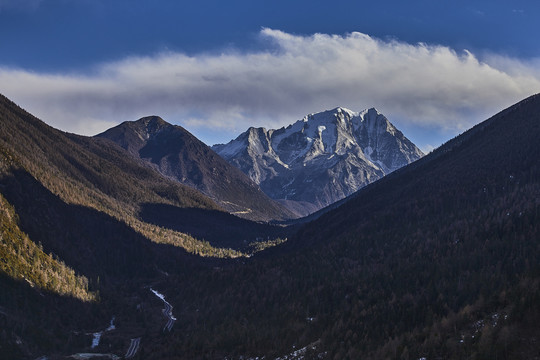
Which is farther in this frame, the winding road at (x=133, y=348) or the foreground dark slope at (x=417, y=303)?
the winding road at (x=133, y=348)

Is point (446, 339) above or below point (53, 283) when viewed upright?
below

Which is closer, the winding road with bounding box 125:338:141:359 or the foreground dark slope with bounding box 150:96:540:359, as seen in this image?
the foreground dark slope with bounding box 150:96:540:359

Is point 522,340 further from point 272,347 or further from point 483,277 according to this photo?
point 272,347

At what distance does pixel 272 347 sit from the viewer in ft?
Answer: 397

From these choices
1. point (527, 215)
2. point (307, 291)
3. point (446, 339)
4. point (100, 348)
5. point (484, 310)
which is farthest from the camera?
point (307, 291)

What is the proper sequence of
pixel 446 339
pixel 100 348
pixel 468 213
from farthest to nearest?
pixel 468 213 < pixel 100 348 < pixel 446 339

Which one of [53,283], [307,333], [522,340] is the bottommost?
[307,333]

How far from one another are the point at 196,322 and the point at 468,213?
386ft

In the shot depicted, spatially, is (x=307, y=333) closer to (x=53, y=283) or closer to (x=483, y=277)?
(x=483, y=277)

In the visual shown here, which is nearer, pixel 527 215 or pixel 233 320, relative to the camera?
pixel 527 215

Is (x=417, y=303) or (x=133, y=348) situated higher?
(x=133, y=348)

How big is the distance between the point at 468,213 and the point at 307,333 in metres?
100

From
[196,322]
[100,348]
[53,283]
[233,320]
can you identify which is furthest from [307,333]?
[53,283]

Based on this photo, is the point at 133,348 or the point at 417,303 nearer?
the point at 417,303
